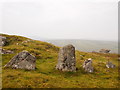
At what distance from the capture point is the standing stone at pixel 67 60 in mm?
30205

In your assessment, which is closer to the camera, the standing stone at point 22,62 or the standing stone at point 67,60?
the standing stone at point 22,62

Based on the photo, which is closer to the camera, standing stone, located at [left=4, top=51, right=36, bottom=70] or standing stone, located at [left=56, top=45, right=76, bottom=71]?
standing stone, located at [left=4, top=51, right=36, bottom=70]

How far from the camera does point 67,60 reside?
3105cm

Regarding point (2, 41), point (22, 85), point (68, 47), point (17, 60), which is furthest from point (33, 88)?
point (2, 41)

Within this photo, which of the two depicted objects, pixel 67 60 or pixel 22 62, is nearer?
pixel 22 62

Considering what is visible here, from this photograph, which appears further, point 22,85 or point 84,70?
point 84,70

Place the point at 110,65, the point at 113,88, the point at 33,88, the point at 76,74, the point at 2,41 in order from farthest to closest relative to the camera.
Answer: the point at 2,41
the point at 110,65
the point at 76,74
the point at 113,88
the point at 33,88

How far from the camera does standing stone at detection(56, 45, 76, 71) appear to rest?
30.2 metres

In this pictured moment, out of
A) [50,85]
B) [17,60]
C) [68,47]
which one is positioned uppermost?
[68,47]

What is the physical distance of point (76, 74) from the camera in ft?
93.9

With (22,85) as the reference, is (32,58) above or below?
above

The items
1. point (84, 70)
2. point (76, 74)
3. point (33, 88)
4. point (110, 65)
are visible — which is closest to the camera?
point (33, 88)

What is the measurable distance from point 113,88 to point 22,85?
16562 millimetres

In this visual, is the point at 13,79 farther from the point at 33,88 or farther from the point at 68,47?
the point at 68,47
